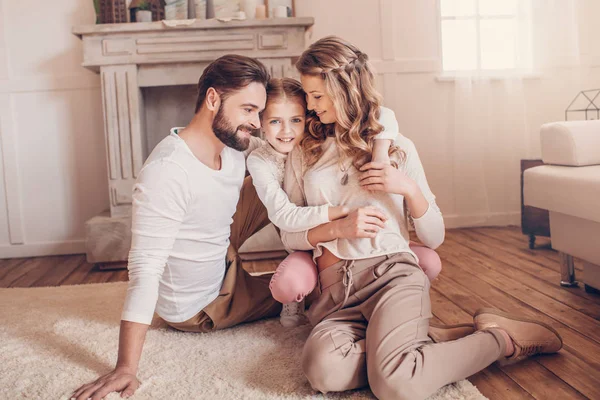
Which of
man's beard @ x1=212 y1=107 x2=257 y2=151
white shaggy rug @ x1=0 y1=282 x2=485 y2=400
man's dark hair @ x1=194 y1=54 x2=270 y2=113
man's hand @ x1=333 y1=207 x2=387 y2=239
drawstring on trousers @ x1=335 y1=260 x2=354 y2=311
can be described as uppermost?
man's dark hair @ x1=194 y1=54 x2=270 y2=113

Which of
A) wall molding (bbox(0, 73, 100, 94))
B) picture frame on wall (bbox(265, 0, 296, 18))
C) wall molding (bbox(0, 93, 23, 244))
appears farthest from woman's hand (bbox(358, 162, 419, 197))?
wall molding (bbox(0, 93, 23, 244))

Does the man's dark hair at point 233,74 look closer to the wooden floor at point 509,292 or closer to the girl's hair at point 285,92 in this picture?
the girl's hair at point 285,92

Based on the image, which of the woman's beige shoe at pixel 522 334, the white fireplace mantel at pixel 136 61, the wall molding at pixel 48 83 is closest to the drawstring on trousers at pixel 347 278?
the woman's beige shoe at pixel 522 334

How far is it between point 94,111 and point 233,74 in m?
2.02

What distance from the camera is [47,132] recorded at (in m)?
3.49

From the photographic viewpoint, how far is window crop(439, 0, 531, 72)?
12.0ft

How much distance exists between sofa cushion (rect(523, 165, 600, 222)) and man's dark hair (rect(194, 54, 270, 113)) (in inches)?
45.2

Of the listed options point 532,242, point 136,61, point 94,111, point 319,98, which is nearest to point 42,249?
point 94,111

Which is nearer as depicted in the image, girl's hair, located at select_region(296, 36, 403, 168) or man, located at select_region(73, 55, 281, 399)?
man, located at select_region(73, 55, 281, 399)

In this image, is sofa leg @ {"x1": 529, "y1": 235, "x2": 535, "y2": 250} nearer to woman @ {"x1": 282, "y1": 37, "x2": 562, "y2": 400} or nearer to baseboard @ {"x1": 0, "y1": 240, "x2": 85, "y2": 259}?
woman @ {"x1": 282, "y1": 37, "x2": 562, "y2": 400}

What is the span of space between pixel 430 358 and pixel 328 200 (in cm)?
56

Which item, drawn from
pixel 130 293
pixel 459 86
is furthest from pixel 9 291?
pixel 459 86

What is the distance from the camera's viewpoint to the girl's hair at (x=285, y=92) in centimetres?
179

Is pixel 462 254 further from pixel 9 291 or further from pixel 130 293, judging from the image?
pixel 9 291
